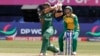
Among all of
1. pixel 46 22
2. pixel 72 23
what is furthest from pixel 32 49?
pixel 46 22

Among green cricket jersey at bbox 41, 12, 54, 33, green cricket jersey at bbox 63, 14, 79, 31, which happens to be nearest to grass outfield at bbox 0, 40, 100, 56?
green cricket jersey at bbox 63, 14, 79, 31

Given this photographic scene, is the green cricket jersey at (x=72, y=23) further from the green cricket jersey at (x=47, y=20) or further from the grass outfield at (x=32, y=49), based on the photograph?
the grass outfield at (x=32, y=49)

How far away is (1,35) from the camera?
2831 cm

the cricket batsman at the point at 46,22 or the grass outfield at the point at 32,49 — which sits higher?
the cricket batsman at the point at 46,22

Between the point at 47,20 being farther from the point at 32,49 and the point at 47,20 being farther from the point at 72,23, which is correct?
the point at 32,49

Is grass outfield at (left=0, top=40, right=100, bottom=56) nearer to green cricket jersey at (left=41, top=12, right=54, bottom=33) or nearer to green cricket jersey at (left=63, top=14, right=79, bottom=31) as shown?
green cricket jersey at (left=63, top=14, right=79, bottom=31)

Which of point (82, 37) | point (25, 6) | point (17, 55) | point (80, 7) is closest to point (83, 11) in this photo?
point (80, 7)

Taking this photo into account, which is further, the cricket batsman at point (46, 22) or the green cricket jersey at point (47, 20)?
the green cricket jersey at point (47, 20)

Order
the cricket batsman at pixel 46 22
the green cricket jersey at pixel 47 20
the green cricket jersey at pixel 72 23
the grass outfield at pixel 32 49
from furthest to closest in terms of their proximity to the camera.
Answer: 1. the grass outfield at pixel 32 49
2. the green cricket jersey at pixel 72 23
3. the green cricket jersey at pixel 47 20
4. the cricket batsman at pixel 46 22

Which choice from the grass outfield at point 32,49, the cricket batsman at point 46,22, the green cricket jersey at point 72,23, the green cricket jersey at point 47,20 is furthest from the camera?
the grass outfield at point 32,49

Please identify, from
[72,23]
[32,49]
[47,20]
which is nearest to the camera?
[47,20]

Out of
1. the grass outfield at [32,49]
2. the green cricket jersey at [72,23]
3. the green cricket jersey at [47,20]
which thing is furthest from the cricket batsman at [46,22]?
the grass outfield at [32,49]

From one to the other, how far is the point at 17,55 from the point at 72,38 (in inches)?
109

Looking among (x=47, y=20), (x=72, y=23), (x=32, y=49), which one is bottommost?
(x=32, y=49)
